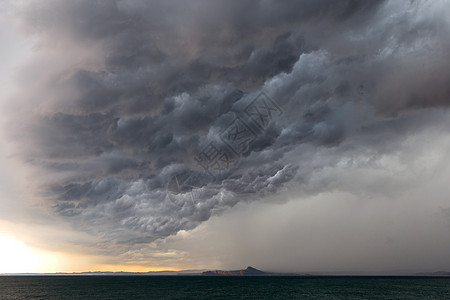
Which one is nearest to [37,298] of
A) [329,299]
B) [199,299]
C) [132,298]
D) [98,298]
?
[98,298]

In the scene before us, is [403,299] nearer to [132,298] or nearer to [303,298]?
[303,298]

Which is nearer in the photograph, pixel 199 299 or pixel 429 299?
pixel 199 299

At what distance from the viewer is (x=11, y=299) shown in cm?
10362

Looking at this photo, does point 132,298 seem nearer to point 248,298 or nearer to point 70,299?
point 70,299

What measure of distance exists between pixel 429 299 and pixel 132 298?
10578 centimetres

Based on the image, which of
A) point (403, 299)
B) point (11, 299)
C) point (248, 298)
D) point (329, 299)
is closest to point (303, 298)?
point (329, 299)

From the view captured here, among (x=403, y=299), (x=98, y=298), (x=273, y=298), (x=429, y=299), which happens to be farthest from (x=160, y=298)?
(x=429, y=299)

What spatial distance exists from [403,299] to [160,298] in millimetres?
85627

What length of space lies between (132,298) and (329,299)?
68048 millimetres

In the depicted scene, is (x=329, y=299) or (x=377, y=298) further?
(x=377, y=298)

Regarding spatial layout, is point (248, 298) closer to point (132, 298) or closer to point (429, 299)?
point (132, 298)

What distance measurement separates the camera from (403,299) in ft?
341

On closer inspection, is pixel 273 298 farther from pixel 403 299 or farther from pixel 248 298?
pixel 403 299

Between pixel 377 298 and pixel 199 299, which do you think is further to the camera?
pixel 377 298
